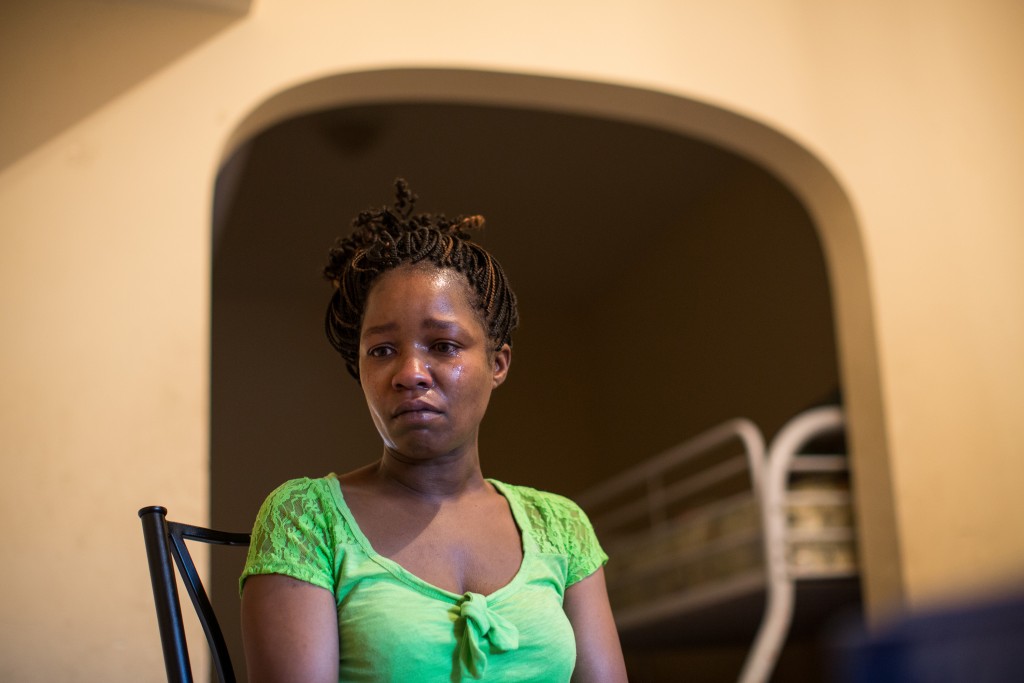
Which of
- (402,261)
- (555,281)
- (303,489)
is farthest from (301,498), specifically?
(555,281)

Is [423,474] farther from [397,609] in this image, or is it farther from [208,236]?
[208,236]

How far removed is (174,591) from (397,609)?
0.20 meters

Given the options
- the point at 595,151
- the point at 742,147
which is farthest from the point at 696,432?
the point at 742,147

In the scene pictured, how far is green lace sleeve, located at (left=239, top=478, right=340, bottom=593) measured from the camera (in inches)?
44.0

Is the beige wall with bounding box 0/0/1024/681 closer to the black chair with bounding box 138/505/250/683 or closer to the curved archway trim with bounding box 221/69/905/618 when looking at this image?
the curved archway trim with bounding box 221/69/905/618

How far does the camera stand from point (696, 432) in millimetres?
5629

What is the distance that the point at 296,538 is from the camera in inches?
44.8

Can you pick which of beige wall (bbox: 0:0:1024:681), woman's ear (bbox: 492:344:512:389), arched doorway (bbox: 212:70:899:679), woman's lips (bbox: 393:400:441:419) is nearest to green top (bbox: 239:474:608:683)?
woman's lips (bbox: 393:400:441:419)

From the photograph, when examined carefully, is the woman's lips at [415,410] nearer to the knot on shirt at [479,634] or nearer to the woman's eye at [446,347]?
the woman's eye at [446,347]

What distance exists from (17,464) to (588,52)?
1.48 meters

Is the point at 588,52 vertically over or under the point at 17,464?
over

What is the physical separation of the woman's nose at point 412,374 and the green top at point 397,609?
0.13 meters

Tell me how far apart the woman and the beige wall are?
104cm

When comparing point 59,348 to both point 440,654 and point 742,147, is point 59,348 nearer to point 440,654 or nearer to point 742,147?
point 440,654
